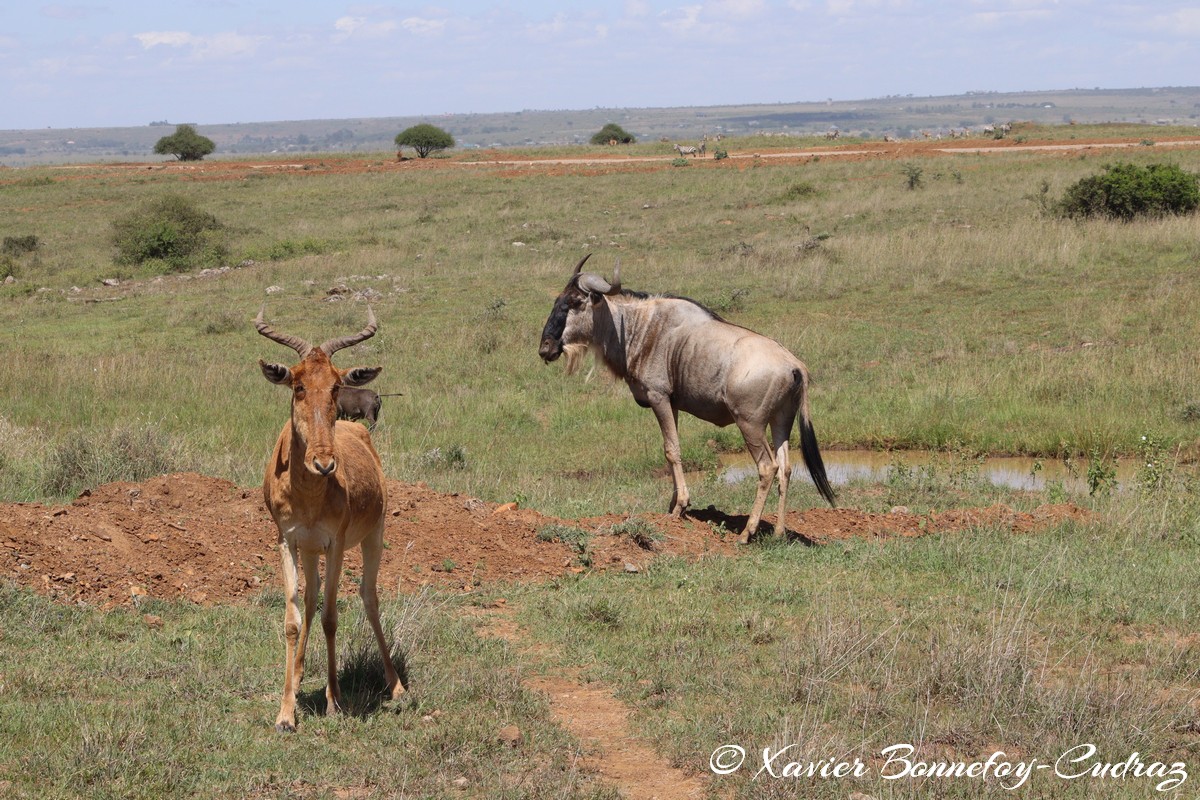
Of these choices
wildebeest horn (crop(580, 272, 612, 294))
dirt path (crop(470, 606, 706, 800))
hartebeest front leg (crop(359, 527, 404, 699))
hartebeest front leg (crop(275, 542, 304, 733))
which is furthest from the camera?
wildebeest horn (crop(580, 272, 612, 294))

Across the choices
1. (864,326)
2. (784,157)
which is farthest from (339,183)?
(864,326)

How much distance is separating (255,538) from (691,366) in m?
4.08

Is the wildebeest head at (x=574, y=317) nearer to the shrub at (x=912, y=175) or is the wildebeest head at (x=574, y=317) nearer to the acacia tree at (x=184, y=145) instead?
the shrub at (x=912, y=175)

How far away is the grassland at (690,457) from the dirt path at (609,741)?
0.12 metres

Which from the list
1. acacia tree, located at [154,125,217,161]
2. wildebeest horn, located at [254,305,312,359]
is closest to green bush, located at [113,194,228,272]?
wildebeest horn, located at [254,305,312,359]

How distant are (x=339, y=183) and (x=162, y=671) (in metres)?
43.5

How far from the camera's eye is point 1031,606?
308 inches

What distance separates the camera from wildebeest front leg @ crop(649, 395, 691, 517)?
1074cm

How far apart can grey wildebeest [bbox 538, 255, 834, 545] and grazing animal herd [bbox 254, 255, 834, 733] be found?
1cm

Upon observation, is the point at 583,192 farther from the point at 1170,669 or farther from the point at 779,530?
the point at 1170,669

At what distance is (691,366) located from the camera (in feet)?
35.6

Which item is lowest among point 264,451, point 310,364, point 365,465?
point 264,451

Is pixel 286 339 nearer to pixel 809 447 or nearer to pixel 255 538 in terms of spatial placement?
pixel 255 538

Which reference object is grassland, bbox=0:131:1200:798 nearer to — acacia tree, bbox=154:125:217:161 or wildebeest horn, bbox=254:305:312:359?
wildebeest horn, bbox=254:305:312:359
